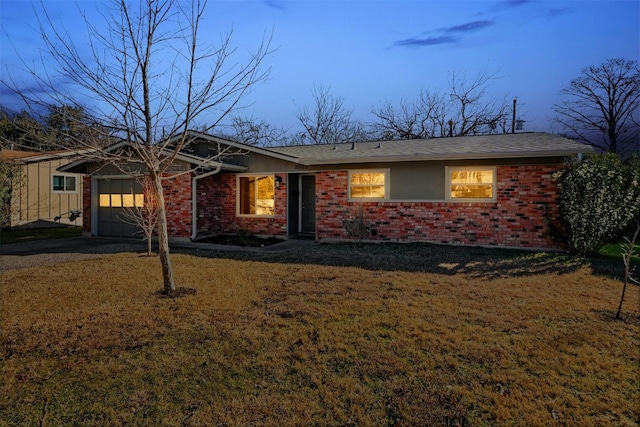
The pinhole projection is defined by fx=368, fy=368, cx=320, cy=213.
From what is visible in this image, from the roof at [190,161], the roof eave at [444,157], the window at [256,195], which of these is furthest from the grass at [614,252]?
the roof at [190,161]

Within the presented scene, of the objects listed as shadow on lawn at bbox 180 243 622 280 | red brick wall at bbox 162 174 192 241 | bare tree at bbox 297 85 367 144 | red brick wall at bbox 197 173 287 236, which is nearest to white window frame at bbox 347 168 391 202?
shadow on lawn at bbox 180 243 622 280

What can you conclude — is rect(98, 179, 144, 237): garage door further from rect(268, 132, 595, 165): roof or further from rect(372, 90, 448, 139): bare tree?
rect(372, 90, 448, 139): bare tree

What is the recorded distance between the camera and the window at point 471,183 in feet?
33.3

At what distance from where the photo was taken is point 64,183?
58.9 feet

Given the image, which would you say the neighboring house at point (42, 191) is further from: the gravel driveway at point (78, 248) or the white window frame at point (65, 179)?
the gravel driveway at point (78, 248)

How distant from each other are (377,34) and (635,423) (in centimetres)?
1220

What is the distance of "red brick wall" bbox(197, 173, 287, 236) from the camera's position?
40.5 ft

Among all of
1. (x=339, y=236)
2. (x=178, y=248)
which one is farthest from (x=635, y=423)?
(x=178, y=248)

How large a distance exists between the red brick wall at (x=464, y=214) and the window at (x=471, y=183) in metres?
0.20

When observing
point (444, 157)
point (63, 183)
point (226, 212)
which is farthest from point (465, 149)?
point (63, 183)

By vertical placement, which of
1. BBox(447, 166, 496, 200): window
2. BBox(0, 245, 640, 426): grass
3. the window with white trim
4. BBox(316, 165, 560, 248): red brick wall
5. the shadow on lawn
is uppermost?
the window with white trim

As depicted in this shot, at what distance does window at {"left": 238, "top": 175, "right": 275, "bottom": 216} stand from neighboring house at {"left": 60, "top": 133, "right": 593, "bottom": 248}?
0.12 ft

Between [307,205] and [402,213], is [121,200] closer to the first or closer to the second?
[307,205]

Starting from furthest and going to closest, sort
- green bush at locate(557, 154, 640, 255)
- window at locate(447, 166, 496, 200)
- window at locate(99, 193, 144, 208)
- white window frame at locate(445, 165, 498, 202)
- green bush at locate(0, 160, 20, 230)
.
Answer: green bush at locate(0, 160, 20, 230), window at locate(99, 193, 144, 208), window at locate(447, 166, 496, 200), white window frame at locate(445, 165, 498, 202), green bush at locate(557, 154, 640, 255)
